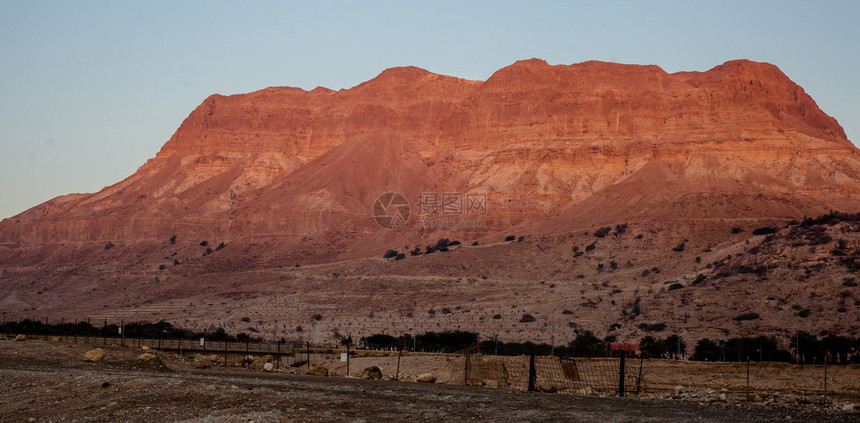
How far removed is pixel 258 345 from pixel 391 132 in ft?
397

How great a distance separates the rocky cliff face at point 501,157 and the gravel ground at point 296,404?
88.4 meters

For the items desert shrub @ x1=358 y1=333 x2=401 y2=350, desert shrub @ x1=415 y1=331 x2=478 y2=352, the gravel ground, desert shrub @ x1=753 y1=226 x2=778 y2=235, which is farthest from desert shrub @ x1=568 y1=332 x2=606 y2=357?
desert shrub @ x1=753 y1=226 x2=778 y2=235

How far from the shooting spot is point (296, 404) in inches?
760

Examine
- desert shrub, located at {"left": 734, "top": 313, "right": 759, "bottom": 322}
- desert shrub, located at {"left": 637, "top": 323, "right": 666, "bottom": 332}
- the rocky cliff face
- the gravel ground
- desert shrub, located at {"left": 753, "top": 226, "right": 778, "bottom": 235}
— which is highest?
the rocky cliff face

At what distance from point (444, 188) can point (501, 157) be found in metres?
10.6

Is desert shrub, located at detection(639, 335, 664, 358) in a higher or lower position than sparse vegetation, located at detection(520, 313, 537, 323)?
lower

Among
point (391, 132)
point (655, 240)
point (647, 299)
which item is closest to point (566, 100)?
point (391, 132)

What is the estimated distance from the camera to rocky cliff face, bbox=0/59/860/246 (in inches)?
4744

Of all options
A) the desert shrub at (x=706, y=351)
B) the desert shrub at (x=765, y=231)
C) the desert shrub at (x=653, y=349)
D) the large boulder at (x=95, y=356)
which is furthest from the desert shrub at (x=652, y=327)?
the large boulder at (x=95, y=356)

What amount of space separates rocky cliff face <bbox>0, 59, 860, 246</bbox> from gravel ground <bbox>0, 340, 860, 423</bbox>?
290 ft

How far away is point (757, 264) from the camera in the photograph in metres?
78.6

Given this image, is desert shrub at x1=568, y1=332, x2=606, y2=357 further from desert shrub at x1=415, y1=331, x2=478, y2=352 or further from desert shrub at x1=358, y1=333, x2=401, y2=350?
desert shrub at x1=358, y1=333, x2=401, y2=350

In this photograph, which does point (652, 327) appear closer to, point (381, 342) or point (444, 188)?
point (381, 342)

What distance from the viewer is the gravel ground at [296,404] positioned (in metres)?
17.9
